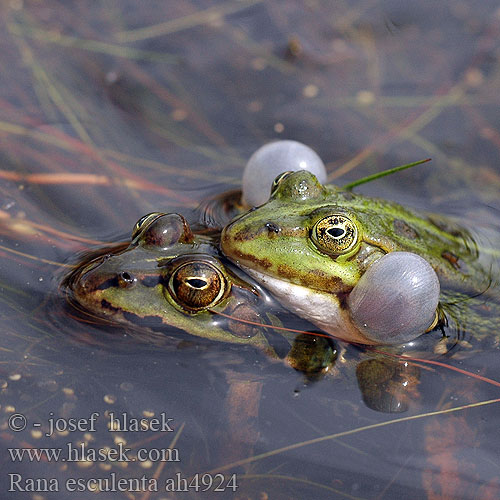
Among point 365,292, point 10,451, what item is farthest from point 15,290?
point 365,292

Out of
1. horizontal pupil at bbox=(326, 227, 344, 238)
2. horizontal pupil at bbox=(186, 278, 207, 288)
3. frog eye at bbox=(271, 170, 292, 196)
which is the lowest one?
horizontal pupil at bbox=(186, 278, 207, 288)

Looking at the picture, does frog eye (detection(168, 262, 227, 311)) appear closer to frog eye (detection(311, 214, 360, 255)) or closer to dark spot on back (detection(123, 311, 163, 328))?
dark spot on back (detection(123, 311, 163, 328))

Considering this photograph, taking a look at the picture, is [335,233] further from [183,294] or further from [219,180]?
[219,180]

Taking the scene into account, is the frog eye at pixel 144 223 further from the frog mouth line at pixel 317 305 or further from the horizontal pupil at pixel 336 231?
the horizontal pupil at pixel 336 231

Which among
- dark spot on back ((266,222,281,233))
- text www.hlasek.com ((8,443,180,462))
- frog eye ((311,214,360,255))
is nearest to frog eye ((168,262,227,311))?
dark spot on back ((266,222,281,233))

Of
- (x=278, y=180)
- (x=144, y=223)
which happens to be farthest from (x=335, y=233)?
(x=144, y=223)

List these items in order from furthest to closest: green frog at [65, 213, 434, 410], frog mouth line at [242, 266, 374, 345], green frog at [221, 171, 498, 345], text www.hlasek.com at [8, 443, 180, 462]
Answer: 1. frog mouth line at [242, 266, 374, 345]
2. green frog at [65, 213, 434, 410]
3. green frog at [221, 171, 498, 345]
4. text www.hlasek.com at [8, 443, 180, 462]
